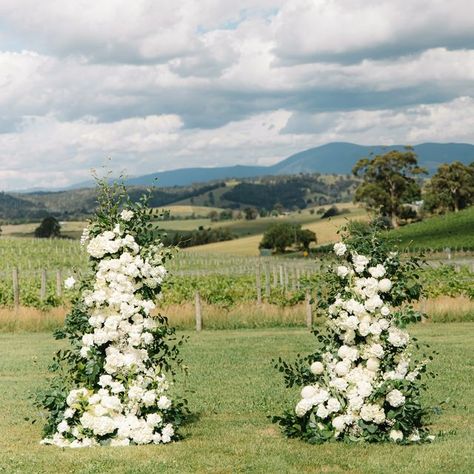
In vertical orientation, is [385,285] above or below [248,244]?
above

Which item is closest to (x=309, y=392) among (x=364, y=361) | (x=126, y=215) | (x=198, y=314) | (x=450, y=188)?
(x=364, y=361)

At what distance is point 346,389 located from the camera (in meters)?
11.5

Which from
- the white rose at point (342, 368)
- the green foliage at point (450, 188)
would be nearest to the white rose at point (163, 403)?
the white rose at point (342, 368)

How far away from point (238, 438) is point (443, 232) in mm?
88368

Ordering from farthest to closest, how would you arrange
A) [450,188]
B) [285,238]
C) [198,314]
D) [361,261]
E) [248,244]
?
[248,244] → [450,188] → [285,238] → [198,314] → [361,261]

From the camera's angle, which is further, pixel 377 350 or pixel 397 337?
pixel 397 337

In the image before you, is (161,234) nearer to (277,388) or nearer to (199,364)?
(277,388)

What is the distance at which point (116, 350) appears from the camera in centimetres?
1162

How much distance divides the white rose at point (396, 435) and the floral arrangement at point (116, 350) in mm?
2990

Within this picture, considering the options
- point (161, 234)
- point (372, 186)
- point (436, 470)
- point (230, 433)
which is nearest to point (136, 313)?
point (161, 234)

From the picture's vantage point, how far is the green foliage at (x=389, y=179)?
108m

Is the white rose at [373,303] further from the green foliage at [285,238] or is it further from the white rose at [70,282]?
the green foliage at [285,238]

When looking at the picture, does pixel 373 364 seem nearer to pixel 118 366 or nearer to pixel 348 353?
pixel 348 353

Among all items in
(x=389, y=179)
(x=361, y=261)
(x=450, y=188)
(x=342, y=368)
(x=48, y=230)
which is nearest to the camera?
(x=342, y=368)
